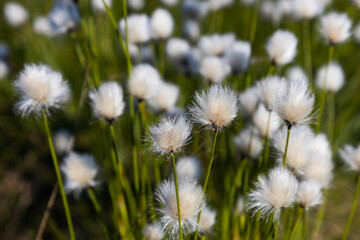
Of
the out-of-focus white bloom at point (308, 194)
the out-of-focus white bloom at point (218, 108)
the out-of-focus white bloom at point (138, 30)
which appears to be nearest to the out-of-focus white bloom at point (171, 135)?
the out-of-focus white bloom at point (218, 108)

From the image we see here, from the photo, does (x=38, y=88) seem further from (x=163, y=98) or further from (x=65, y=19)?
(x=65, y=19)

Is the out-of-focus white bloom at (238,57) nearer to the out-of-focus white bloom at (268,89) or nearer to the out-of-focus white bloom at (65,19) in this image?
the out-of-focus white bloom at (268,89)

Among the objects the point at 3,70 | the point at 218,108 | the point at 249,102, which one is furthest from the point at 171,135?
the point at 3,70

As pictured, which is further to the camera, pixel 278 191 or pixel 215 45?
pixel 215 45

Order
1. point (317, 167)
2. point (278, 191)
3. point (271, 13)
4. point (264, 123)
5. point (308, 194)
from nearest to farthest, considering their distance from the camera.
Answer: point (278, 191) < point (308, 194) < point (317, 167) < point (264, 123) < point (271, 13)

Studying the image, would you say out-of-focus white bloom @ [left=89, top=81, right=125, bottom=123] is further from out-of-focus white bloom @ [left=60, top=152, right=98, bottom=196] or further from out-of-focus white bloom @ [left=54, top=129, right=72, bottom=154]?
out-of-focus white bloom @ [left=54, top=129, right=72, bottom=154]

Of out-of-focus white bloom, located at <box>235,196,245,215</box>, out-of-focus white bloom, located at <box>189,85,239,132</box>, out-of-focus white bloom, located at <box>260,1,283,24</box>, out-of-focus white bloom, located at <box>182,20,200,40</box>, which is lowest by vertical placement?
out-of-focus white bloom, located at <box>235,196,245,215</box>

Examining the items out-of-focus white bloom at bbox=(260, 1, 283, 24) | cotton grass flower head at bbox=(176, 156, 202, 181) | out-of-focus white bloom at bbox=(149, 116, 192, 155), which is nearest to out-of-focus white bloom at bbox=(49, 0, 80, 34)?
cotton grass flower head at bbox=(176, 156, 202, 181)
